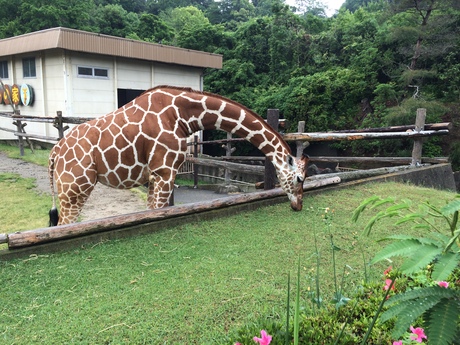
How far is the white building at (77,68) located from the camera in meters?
12.1

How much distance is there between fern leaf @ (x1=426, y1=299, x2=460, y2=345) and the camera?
986 mm

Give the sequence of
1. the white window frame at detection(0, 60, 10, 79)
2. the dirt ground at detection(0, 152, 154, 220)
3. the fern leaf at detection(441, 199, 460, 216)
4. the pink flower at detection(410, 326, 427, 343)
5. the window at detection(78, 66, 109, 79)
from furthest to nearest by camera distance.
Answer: the white window frame at detection(0, 60, 10, 79) < the window at detection(78, 66, 109, 79) < the dirt ground at detection(0, 152, 154, 220) < the pink flower at detection(410, 326, 427, 343) < the fern leaf at detection(441, 199, 460, 216)

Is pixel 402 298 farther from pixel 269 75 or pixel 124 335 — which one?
pixel 269 75

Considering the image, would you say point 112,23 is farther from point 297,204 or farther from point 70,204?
point 297,204

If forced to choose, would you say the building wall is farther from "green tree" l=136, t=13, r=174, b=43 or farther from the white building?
"green tree" l=136, t=13, r=174, b=43

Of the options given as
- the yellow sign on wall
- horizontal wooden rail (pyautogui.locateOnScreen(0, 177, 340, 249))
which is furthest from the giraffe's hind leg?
the yellow sign on wall

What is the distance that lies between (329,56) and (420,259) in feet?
67.1

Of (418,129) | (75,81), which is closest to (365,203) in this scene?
(418,129)

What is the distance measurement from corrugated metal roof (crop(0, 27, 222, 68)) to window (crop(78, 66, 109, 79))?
2.62ft

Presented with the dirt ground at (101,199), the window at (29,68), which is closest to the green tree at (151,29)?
the window at (29,68)

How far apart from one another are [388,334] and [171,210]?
239 centimetres

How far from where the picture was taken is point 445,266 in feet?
3.38

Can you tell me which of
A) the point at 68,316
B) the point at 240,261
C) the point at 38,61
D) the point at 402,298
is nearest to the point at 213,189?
the point at 38,61

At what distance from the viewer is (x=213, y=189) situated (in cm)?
1272
